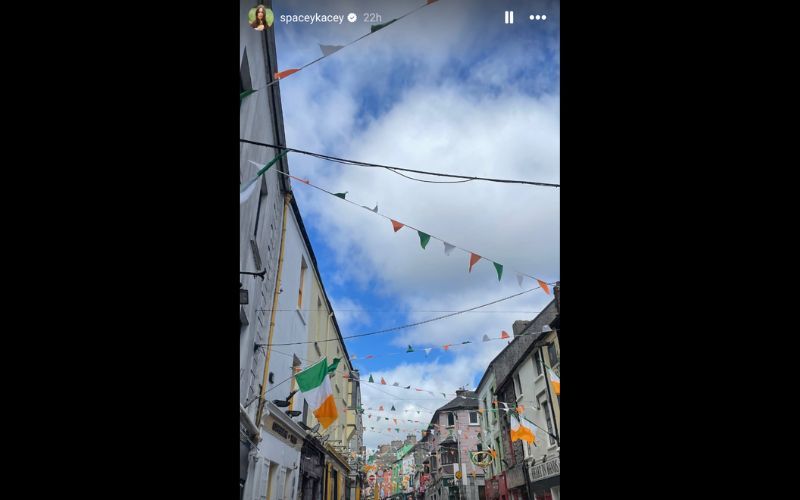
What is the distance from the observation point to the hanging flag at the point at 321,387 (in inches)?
251

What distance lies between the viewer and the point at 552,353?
1194 centimetres

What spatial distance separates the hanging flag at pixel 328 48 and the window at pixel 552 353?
10.9m

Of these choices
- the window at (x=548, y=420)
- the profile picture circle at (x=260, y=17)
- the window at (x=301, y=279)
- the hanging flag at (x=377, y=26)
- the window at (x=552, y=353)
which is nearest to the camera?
the profile picture circle at (x=260, y=17)

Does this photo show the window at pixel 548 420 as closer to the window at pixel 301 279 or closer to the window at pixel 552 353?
the window at pixel 552 353

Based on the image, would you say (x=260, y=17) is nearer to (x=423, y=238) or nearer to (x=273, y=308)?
(x=423, y=238)

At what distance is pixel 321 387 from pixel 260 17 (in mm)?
6603

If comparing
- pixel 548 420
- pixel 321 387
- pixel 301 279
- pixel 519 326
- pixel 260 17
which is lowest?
pixel 548 420

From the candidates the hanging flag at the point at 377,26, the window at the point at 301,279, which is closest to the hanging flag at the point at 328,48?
the hanging flag at the point at 377,26

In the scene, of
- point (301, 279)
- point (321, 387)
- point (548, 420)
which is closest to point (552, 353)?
point (548, 420)

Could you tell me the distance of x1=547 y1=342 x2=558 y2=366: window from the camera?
458 inches
